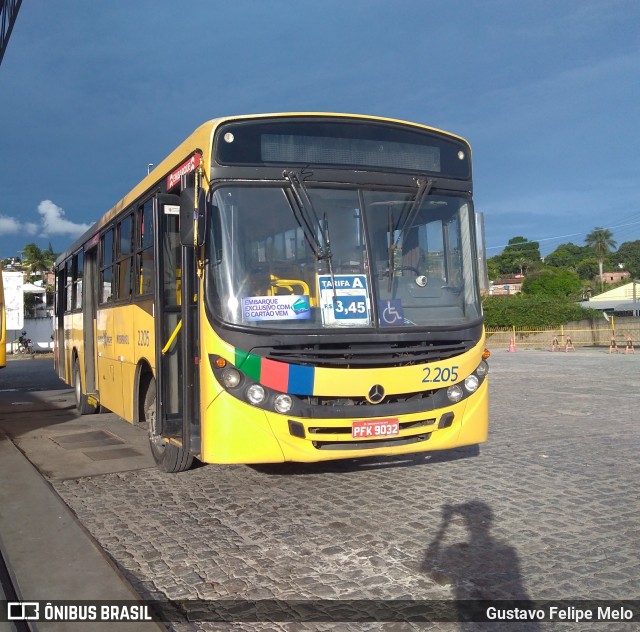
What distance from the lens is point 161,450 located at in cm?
714

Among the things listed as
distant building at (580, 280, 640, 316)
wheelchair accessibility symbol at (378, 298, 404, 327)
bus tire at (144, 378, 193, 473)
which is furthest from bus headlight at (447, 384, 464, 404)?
distant building at (580, 280, 640, 316)

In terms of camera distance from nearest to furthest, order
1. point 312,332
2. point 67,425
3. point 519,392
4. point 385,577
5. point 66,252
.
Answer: point 385,577, point 312,332, point 67,425, point 66,252, point 519,392

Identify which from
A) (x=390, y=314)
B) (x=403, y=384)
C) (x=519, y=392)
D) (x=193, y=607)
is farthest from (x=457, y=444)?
(x=519, y=392)

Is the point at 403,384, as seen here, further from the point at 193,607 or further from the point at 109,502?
the point at 109,502

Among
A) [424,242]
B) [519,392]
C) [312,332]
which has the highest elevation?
[424,242]

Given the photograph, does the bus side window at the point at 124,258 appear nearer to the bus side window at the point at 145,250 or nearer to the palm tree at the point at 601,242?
the bus side window at the point at 145,250

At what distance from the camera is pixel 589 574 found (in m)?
4.33

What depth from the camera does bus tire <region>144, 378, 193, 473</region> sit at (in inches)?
267

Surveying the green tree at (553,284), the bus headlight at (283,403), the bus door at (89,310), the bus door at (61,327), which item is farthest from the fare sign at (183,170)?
the green tree at (553,284)

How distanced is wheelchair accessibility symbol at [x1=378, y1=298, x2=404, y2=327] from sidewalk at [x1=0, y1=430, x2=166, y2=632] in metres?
2.78

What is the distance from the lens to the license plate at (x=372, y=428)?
548 cm

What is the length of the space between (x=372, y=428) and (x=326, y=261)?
4.65ft

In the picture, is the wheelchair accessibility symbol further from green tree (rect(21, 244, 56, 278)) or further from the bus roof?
green tree (rect(21, 244, 56, 278))

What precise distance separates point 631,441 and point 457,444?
3.83 m
